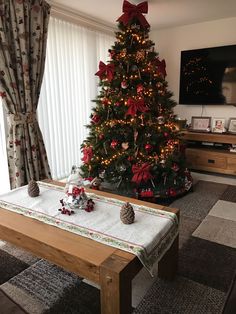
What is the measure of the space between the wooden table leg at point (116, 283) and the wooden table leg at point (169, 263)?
1.68 ft

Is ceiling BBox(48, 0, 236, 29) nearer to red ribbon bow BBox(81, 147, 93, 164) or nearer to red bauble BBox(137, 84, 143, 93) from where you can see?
red bauble BBox(137, 84, 143, 93)

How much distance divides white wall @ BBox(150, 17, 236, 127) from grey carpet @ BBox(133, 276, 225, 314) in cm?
307

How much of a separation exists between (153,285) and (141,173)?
1330mm

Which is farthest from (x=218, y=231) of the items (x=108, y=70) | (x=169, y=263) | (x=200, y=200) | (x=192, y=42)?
(x=192, y=42)

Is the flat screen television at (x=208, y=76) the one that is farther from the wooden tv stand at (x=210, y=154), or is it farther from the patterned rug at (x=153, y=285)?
the patterned rug at (x=153, y=285)

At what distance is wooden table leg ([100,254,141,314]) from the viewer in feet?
3.72

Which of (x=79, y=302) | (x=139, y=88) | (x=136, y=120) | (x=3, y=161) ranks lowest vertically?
(x=79, y=302)

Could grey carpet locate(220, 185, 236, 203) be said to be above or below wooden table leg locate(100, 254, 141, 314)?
below

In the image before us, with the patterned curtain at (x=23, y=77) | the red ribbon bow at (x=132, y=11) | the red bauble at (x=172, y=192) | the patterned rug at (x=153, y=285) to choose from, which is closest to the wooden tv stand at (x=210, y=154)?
the red bauble at (x=172, y=192)

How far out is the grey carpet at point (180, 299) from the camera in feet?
4.86

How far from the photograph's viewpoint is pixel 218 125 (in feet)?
13.1

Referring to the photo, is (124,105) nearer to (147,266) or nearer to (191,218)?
(191,218)

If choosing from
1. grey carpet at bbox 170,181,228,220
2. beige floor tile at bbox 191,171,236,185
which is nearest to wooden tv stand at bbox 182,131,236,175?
beige floor tile at bbox 191,171,236,185

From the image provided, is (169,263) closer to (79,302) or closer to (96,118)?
(79,302)
